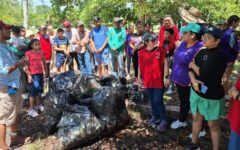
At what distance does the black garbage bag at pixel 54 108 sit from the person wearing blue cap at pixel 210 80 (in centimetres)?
194

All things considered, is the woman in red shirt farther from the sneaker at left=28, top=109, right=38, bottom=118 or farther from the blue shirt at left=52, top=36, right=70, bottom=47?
the blue shirt at left=52, top=36, right=70, bottom=47

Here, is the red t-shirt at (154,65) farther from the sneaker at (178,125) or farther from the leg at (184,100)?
the sneaker at (178,125)

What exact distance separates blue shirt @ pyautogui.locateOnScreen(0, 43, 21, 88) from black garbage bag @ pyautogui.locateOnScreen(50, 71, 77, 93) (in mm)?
957

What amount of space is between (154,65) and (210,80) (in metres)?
1.12

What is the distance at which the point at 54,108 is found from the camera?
472 centimetres

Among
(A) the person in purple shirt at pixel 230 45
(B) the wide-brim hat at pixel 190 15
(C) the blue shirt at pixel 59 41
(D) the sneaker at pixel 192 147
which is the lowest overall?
(D) the sneaker at pixel 192 147

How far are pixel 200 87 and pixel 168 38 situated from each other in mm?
2055

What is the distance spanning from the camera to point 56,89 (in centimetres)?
518

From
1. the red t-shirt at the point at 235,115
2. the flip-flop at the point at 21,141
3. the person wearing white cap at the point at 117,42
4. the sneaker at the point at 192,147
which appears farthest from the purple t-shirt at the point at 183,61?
the person wearing white cap at the point at 117,42

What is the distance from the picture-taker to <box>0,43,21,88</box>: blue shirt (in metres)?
4.04

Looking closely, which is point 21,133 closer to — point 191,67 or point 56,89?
point 56,89

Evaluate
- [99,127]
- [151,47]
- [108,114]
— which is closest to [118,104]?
[108,114]

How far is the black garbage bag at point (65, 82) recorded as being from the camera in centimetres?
519

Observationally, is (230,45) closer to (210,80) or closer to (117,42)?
(210,80)
